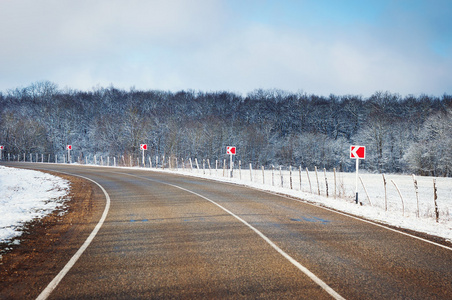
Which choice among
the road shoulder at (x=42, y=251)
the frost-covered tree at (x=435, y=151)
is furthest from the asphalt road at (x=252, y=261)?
the frost-covered tree at (x=435, y=151)

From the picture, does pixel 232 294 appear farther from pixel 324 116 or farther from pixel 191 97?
pixel 191 97

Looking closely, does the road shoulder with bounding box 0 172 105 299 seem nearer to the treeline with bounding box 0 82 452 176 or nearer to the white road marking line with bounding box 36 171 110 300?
the white road marking line with bounding box 36 171 110 300

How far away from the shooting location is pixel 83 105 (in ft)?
308

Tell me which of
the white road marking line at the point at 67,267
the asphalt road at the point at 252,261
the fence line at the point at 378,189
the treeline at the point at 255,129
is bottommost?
the fence line at the point at 378,189

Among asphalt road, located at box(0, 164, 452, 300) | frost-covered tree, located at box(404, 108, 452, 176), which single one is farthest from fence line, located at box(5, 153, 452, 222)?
frost-covered tree, located at box(404, 108, 452, 176)

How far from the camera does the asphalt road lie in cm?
403

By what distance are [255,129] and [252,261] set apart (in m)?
76.5

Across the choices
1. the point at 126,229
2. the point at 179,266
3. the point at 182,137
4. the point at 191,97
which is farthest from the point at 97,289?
the point at 191,97

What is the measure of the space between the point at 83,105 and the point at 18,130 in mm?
27094

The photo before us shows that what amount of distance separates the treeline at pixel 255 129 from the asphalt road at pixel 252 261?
50.8 meters

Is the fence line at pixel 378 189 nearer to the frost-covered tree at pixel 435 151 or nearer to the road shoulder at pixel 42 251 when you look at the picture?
the road shoulder at pixel 42 251

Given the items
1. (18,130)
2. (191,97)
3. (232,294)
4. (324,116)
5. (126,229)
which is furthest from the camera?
(191,97)

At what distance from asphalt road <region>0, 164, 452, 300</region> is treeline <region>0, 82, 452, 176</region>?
50.8m

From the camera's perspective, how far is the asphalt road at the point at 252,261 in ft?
13.2
